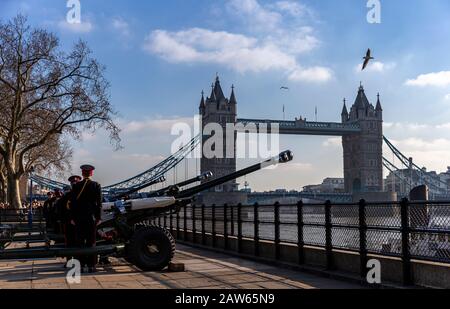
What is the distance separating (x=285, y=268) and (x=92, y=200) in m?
3.64

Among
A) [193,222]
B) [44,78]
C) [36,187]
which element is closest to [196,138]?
[36,187]

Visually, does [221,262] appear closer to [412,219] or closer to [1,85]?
[412,219]

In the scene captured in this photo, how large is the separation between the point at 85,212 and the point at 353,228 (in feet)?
12.3

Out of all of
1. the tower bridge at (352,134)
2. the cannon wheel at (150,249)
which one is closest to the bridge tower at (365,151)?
the tower bridge at (352,134)

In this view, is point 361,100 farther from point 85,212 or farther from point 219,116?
point 85,212

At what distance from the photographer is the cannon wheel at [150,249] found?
9.60 metres

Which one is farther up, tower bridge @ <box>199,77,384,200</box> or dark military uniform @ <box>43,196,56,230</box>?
tower bridge @ <box>199,77,384,200</box>

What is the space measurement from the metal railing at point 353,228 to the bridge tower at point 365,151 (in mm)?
121473

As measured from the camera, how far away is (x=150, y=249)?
9828 mm

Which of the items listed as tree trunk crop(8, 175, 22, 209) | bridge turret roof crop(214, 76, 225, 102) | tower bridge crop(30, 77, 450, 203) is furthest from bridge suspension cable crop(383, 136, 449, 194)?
tree trunk crop(8, 175, 22, 209)

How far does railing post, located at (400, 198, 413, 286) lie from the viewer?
790 centimetres

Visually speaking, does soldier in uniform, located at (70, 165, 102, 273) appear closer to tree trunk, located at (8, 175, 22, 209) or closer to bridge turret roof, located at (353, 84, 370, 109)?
tree trunk, located at (8, 175, 22, 209)

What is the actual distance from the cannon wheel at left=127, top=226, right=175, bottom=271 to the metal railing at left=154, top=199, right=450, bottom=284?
2.30 m
